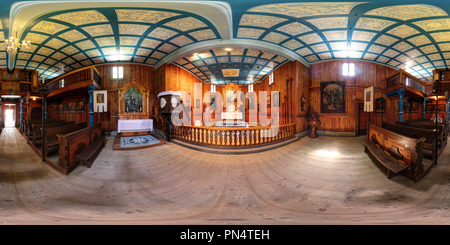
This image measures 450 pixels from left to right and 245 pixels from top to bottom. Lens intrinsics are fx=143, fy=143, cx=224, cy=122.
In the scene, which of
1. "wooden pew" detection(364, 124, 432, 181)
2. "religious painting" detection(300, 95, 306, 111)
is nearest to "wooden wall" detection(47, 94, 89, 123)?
"wooden pew" detection(364, 124, 432, 181)

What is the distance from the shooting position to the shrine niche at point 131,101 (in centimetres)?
701

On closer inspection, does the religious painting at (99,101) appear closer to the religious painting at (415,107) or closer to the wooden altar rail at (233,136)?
the wooden altar rail at (233,136)

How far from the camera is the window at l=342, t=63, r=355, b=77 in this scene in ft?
23.0

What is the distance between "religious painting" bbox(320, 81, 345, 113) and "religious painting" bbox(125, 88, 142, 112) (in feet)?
30.4

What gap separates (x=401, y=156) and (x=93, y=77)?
28.9 feet

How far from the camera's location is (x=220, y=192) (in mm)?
2135

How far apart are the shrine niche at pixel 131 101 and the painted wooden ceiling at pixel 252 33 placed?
1.51m

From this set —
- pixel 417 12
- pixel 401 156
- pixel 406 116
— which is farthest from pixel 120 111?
pixel 406 116

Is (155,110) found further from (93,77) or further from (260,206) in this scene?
(260,206)

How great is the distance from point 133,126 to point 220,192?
5.61 meters

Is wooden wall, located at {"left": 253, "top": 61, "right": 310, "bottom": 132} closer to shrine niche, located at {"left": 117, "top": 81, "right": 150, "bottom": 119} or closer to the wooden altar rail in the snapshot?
the wooden altar rail

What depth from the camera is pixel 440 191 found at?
2043 millimetres

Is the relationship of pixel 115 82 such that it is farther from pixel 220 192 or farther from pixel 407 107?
pixel 407 107

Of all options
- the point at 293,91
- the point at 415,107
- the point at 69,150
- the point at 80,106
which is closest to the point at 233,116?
the point at 293,91
